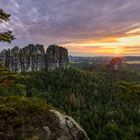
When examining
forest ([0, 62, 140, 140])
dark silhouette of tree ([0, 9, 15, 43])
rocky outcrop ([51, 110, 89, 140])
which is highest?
dark silhouette of tree ([0, 9, 15, 43])

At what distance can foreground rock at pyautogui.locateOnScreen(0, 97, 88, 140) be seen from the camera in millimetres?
21656

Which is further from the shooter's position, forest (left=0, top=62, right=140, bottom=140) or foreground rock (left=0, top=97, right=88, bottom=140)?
forest (left=0, top=62, right=140, bottom=140)

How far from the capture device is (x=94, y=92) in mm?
179875

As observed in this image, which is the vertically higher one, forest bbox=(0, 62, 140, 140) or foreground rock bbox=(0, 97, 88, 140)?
foreground rock bbox=(0, 97, 88, 140)

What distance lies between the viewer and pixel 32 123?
22.4m

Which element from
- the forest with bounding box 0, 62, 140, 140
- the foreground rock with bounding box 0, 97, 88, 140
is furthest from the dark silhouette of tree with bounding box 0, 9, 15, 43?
the forest with bounding box 0, 62, 140, 140

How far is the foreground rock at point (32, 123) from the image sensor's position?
21.7 m

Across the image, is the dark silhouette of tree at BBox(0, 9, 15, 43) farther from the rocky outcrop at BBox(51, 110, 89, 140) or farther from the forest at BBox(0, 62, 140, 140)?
the forest at BBox(0, 62, 140, 140)

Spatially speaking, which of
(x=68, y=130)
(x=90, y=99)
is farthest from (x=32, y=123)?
(x=90, y=99)

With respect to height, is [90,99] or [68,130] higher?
[68,130]

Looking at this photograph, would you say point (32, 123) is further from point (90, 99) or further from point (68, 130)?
point (90, 99)

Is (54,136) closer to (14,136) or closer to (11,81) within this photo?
(14,136)

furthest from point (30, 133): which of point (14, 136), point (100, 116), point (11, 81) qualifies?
point (100, 116)

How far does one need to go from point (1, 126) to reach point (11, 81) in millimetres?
3482
